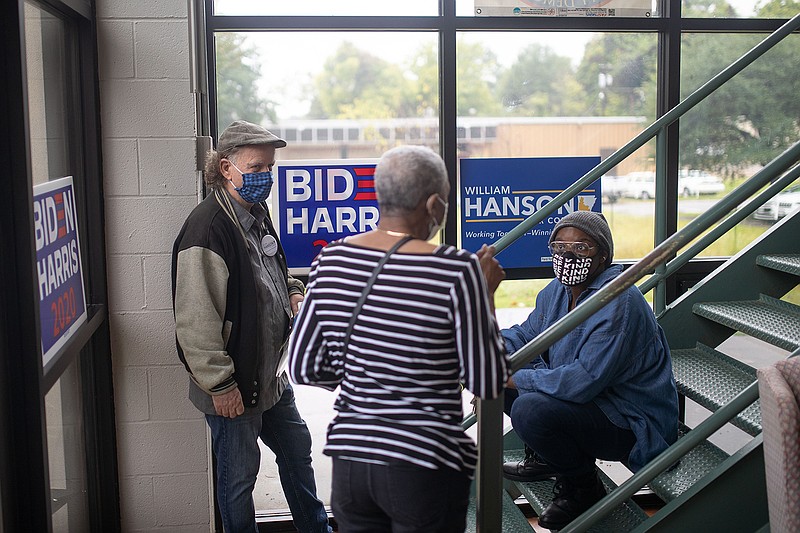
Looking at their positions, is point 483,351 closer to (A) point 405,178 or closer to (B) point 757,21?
(A) point 405,178

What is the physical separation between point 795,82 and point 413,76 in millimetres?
1901

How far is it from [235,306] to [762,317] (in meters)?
2.16

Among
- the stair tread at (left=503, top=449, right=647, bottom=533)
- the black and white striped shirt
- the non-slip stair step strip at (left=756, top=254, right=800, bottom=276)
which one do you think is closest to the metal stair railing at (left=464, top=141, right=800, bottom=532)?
the black and white striped shirt

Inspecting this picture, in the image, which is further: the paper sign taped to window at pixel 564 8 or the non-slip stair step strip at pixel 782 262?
the paper sign taped to window at pixel 564 8

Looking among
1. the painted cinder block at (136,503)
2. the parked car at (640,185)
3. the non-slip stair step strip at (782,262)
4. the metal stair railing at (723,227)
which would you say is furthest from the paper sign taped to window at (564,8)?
the painted cinder block at (136,503)

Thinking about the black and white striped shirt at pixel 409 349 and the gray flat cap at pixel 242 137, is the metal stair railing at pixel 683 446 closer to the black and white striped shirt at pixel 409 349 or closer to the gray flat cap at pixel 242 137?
the black and white striped shirt at pixel 409 349

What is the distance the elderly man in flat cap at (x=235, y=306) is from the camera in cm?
309

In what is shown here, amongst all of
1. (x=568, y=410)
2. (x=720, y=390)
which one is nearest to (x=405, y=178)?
(x=568, y=410)

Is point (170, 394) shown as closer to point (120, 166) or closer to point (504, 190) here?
point (120, 166)

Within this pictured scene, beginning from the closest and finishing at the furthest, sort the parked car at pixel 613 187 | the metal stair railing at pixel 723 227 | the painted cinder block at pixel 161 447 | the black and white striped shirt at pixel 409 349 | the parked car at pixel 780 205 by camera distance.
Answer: the black and white striped shirt at pixel 409 349
the metal stair railing at pixel 723 227
the painted cinder block at pixel 161 447
the parked car at pixel 613 187
the parked car at pixel 780 205

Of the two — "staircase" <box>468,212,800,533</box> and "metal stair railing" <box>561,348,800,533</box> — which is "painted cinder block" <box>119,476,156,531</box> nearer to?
"staircase" <box>468,212,800,533</box>

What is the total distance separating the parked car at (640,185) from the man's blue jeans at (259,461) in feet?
6.37

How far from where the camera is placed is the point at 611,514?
3.26m

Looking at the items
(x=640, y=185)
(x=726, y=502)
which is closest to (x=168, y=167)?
(x=640, y=185)
